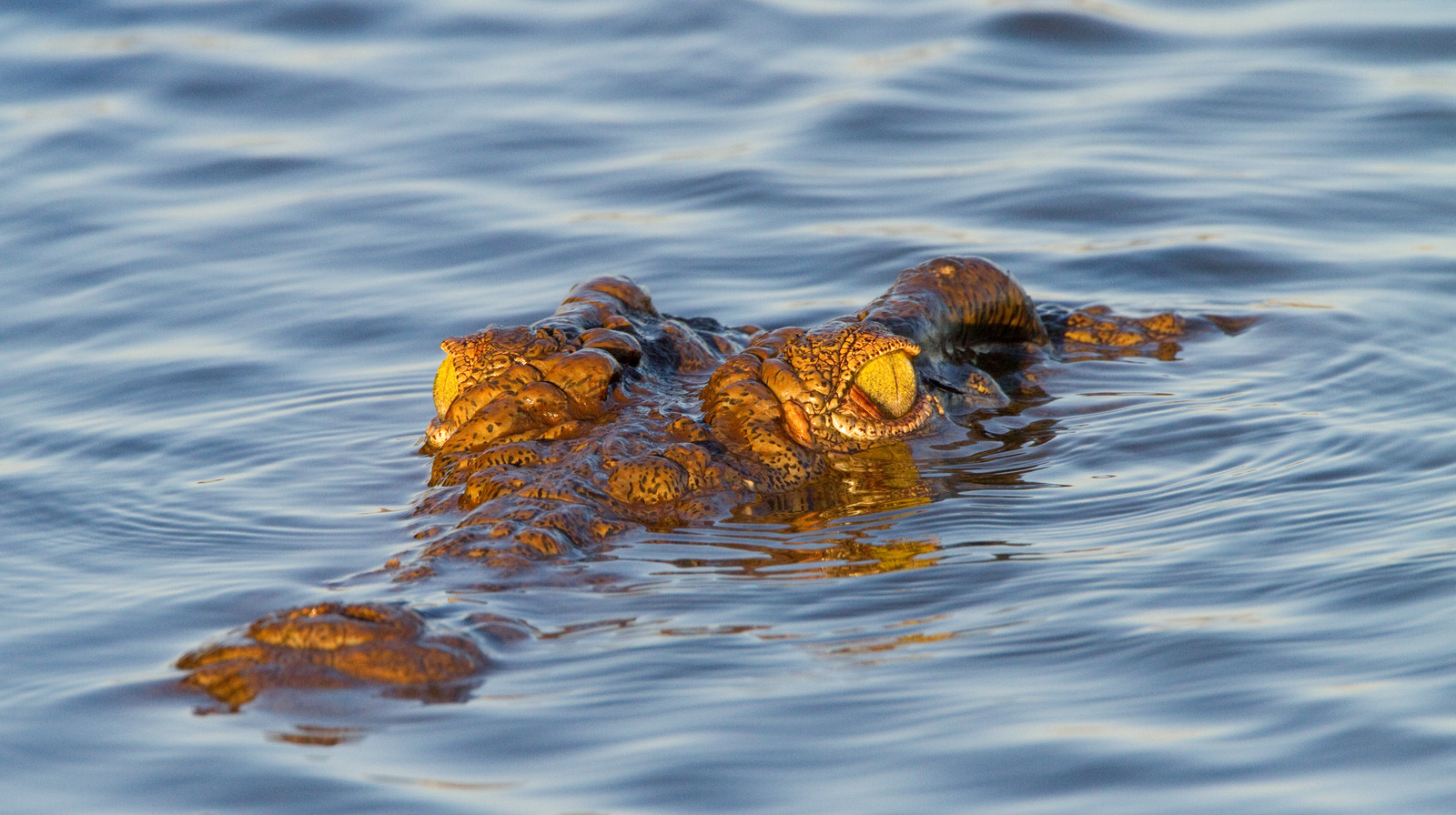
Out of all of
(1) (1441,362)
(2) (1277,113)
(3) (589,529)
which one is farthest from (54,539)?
(2) (1277,113)

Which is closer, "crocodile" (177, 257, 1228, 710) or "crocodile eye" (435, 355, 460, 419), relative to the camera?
"crocodile" (177, 257, 1228, 710)

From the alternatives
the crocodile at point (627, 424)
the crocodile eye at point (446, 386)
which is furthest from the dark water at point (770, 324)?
the crocodile eye at point (446, 386)

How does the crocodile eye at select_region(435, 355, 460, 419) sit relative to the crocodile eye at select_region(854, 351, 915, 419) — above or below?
above

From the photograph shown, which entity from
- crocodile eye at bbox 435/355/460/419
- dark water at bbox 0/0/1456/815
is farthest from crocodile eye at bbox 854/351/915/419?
crocodile eye at bbox 435/355/460/419

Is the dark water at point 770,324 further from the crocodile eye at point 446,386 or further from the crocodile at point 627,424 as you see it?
the crocodile eye at point 446,386

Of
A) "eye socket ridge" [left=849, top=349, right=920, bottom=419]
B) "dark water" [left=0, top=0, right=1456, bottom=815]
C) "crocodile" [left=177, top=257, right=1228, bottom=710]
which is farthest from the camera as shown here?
"eye socket ridge" [left=849, top=349, right=920, bottom=419]

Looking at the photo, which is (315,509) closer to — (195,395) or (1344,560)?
(195,395)

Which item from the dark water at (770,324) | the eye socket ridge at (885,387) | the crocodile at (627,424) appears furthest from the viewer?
the eye socket ridge at (885,387)

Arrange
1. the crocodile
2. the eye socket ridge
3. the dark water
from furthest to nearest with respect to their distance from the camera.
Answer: the eye socket ridge, the crocodile, the dark water

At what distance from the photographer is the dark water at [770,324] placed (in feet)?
15.8

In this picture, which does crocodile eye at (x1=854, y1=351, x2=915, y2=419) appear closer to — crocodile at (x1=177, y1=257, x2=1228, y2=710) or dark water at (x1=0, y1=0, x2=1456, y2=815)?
crocodile at (x1=177, y1=257, x2=1228, y2=710)

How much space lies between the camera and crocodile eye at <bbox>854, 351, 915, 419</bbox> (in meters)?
7.14

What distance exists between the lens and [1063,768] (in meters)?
4.67

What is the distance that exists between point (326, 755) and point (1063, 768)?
1.89 m
